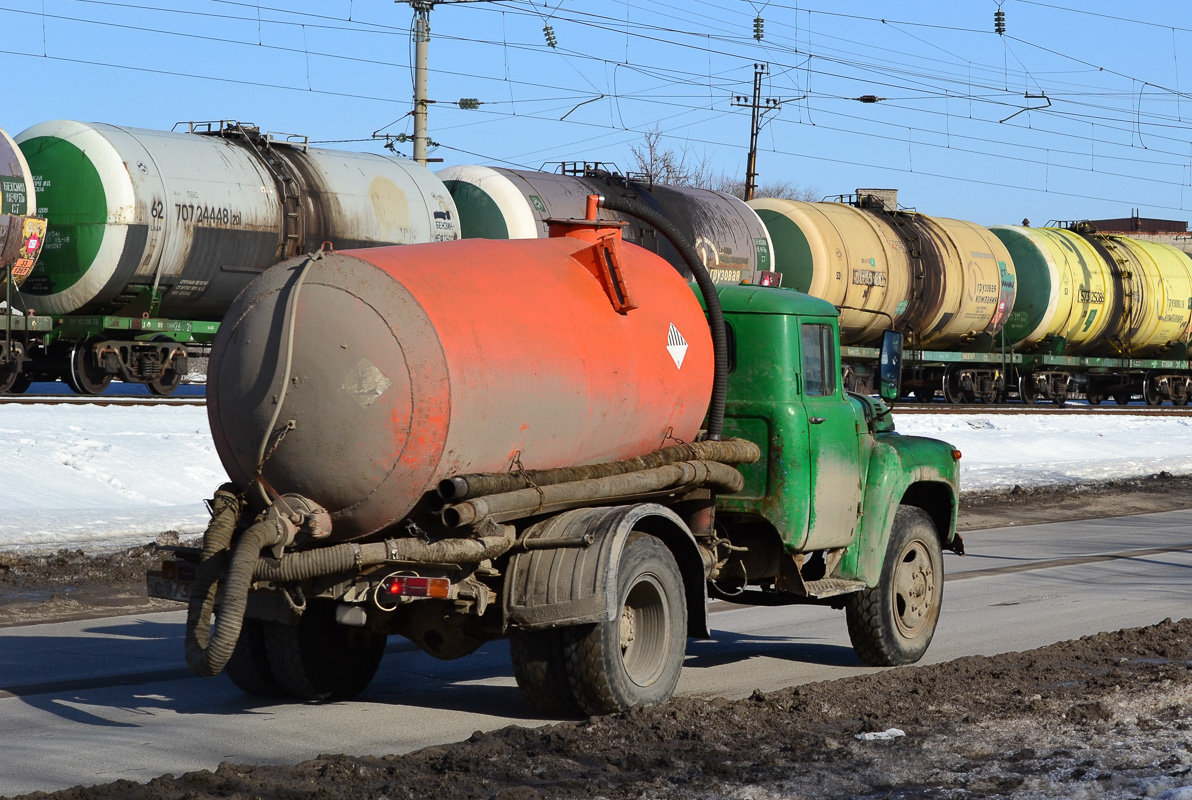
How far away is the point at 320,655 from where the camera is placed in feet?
22.9

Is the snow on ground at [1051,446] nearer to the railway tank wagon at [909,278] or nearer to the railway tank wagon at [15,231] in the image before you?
the railway tank wagon at [909,278]

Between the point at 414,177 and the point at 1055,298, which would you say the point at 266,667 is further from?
the point at 1055,298

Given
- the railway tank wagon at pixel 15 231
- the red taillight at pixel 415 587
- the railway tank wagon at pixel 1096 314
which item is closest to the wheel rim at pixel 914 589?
the red taillight at pixel 415 587

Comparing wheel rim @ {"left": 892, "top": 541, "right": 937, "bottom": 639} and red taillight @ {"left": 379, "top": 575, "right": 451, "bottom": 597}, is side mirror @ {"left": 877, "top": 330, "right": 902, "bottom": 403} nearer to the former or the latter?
wheel rim @ {"left": 892, "top": 541, "right": 937, "bottom": 639}

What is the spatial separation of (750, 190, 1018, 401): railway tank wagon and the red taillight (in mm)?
22028

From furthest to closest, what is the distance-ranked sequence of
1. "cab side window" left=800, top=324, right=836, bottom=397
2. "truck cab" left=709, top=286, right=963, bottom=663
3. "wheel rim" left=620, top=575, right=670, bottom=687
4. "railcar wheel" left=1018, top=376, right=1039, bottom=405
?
"railcar wheel" left=1018, top=376, right=1039, bottom=405
"cab side window" left=800, top=324, right=836, bottom=397
"truck cab" left=709, top=286, right=963, bottom=663
"wheel rim" left=620, top=575, right=670, bottom=687

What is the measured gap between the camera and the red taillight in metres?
5.85

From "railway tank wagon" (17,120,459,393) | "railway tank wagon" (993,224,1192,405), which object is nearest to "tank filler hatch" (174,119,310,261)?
"railway tank wagon" (17,120,459,393)

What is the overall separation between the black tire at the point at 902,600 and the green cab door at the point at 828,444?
0.44 metres

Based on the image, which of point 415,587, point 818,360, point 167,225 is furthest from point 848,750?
point 167,225

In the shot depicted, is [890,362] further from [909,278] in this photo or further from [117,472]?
[909,278]

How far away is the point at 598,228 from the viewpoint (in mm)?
7188

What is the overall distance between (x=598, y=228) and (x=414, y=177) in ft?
55.3

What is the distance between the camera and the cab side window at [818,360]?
785 cm
